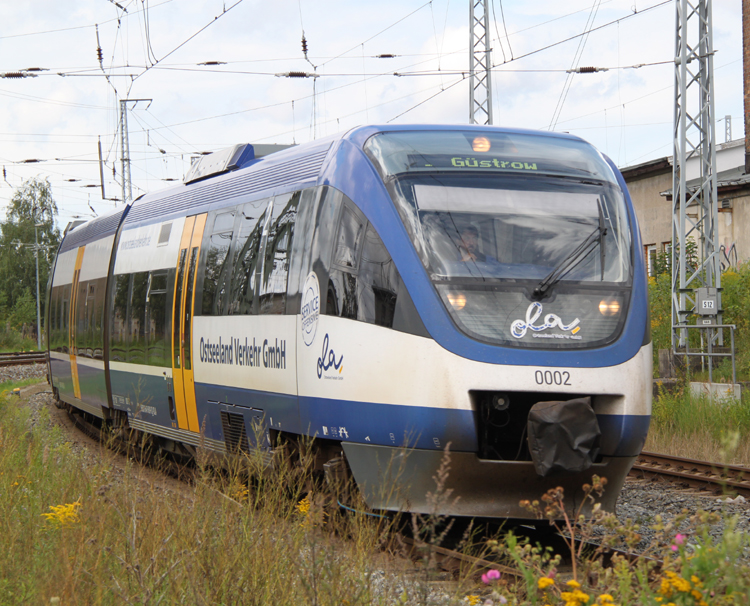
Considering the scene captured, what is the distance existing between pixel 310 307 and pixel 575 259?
6.81 feet

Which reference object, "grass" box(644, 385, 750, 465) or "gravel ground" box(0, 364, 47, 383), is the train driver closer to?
"grass" box(644, 385, 750, 465)

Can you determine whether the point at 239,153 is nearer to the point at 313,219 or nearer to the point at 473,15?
the point at 313,219

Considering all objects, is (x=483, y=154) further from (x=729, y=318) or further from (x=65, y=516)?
(x=729, y=318)

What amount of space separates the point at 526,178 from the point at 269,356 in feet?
8.74

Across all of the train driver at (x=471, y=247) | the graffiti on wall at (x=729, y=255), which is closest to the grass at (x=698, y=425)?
the train driver at (x=471, y=247)

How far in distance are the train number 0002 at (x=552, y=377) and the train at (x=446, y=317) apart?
0.03 feet

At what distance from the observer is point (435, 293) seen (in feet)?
20.6

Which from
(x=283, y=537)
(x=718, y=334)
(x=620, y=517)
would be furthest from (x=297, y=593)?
(x=718, y=334)

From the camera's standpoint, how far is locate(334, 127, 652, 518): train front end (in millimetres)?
6070

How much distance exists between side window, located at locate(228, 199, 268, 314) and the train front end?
186 cm

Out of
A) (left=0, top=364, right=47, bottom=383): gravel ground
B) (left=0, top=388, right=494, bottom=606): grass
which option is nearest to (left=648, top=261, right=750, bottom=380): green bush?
(left=0, top=388, right=494, bottom=606): grass

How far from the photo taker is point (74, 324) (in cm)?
1553

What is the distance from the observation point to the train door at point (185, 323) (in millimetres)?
9734

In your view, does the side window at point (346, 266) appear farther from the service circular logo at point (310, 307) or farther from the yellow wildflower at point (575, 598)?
the yellow wildflower at point (575, 598)
